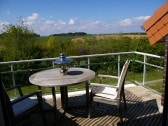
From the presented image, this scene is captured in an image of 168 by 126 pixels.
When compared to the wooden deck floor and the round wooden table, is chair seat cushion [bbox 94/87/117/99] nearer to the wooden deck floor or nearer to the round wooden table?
the round wooden table

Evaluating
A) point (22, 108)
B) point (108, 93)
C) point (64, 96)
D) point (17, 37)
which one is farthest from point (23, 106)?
point (17, 37)

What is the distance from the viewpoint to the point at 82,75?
394 cm

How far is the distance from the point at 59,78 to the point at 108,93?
890 millimetres

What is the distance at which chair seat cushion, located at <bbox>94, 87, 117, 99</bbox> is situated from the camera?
3689 millimetres

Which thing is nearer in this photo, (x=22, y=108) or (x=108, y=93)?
(x=22, y=108)

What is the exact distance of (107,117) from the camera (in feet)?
12.6

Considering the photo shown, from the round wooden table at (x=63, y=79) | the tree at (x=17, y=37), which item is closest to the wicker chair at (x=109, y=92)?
the round wooden table at (x=63, y=79)

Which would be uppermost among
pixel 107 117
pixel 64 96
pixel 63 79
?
pixel 63 79

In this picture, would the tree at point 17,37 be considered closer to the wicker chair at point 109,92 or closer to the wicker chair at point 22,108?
the wicker chair at point 109,92

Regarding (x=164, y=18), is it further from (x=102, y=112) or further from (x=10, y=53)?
(x=10, y=53)

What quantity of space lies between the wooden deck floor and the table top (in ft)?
2.25

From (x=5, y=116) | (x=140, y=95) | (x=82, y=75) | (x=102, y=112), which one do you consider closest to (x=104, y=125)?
(x=102, y=112)

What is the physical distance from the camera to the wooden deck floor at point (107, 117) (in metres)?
Answer: 3.62

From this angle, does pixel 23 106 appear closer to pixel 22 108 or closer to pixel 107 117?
pixel 22 108
